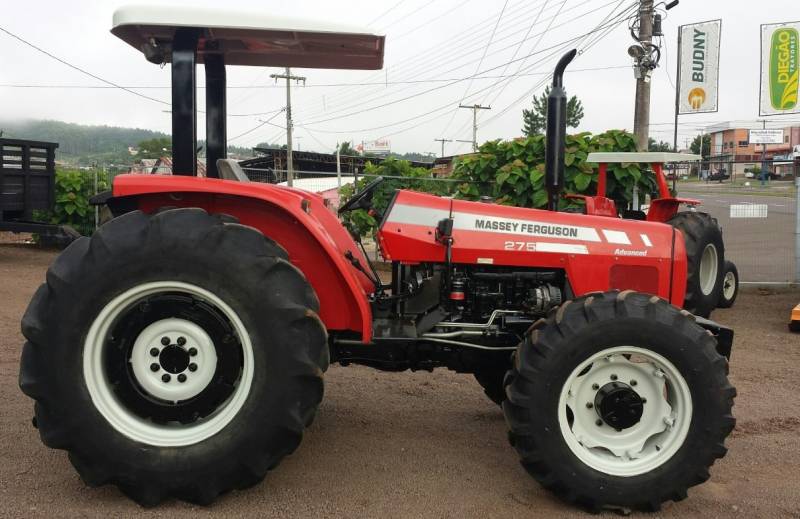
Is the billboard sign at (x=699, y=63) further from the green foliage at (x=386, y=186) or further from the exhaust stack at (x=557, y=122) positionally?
the exhaust stack at (x=557, y=122)

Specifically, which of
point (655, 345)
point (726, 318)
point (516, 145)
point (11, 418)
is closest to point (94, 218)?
point (516, 145)

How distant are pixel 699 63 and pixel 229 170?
11588 millimetres

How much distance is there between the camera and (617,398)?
303 cm

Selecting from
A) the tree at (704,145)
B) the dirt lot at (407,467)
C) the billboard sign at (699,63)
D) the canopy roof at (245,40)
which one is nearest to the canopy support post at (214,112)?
the canopy roof at (245,40)

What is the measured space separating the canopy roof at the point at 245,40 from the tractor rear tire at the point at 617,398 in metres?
1.73

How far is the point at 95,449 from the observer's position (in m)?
2.87

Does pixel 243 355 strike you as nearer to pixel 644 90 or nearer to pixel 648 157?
pixel 648 157

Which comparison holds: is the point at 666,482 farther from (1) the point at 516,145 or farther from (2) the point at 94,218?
(2) the point at 94,218

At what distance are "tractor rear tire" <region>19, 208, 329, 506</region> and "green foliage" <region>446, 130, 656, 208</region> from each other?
6699 millimetres

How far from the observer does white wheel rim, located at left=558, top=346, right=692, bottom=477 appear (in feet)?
9.86

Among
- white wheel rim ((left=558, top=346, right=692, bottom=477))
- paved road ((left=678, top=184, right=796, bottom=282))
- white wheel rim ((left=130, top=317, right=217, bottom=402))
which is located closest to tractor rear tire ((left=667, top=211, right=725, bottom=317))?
paved road ((left=678, top=184, right=796, bottom=282))

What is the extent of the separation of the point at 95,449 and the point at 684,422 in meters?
2.57

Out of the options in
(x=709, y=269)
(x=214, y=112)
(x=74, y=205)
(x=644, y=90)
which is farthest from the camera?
(x=74, y=205)

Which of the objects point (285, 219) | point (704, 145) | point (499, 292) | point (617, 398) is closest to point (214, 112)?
point (285, 219)
